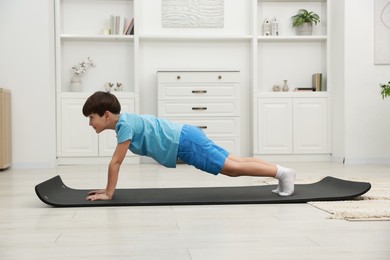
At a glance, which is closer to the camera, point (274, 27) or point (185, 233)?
point (185, 233)

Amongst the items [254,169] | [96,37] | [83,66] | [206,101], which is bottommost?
[254,169]

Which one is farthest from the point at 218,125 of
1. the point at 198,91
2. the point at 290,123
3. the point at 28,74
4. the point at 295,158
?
the point at 28,74

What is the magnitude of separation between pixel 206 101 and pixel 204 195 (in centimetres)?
311

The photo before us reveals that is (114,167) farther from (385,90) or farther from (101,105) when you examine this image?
(385,90)

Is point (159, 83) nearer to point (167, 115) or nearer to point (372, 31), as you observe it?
point (167, 115)

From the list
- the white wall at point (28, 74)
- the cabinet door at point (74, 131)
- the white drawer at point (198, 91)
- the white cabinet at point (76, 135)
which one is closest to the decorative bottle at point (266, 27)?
the white drawer at point (198, 91)

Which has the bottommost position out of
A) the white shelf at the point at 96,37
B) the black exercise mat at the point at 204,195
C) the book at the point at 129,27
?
the black exercise mat at the point at 204,195

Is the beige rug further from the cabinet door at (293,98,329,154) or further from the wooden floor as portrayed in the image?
the cabinet door at (293,98,329,154)

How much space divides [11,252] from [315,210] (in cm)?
139

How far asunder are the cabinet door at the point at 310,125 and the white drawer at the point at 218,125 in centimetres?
71

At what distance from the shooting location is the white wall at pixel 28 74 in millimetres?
5547

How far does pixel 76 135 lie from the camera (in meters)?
6.05

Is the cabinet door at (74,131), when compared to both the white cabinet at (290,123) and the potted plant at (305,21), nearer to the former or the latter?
the white cabinet at (290,123)

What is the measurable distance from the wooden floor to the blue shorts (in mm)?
287
